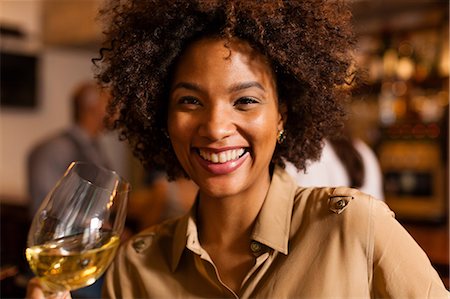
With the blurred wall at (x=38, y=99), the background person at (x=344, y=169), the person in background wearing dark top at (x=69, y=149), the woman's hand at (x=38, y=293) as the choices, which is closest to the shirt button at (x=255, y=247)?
the woman's hand at (x=38, y=293)

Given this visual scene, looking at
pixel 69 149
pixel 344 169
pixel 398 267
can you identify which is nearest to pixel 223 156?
pixel 398 267

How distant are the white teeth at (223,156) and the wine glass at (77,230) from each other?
0.57 feet

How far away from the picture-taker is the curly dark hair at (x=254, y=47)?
3.33ft

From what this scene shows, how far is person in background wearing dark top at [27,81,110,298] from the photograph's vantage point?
2820 mm

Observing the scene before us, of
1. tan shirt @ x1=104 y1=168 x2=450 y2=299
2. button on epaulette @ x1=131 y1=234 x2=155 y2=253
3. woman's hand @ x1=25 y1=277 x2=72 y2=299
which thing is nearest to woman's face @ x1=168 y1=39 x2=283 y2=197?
tan shirt @ x1=104 y1=168 x2=450 y2=299

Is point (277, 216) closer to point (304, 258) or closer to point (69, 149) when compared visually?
point (304, 258)

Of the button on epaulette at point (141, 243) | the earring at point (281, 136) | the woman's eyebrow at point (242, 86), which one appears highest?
the woman's eyebrow at point (242, 86)

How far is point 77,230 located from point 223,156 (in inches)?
11.4

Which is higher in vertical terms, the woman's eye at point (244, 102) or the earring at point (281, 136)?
the woman's eye at point (244, 102)

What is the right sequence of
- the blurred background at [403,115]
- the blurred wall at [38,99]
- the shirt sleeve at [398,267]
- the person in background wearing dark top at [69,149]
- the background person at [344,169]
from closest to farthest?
the shirt sleeve at [398,267], the background person at [344,169], the person in background wearing dark top at [69,149], the blurred background at [403,115], the blurred wall at [38,99]

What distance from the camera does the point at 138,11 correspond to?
112 centimetres

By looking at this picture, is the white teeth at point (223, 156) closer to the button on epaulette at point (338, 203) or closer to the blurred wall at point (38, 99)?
the button on epaulette at point (338, 203)

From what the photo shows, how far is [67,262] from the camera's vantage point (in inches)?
34.4

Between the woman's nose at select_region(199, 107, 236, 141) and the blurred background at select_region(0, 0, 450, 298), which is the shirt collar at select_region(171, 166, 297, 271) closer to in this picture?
the woman's nose at select_region(199, 107, 236, 141)
